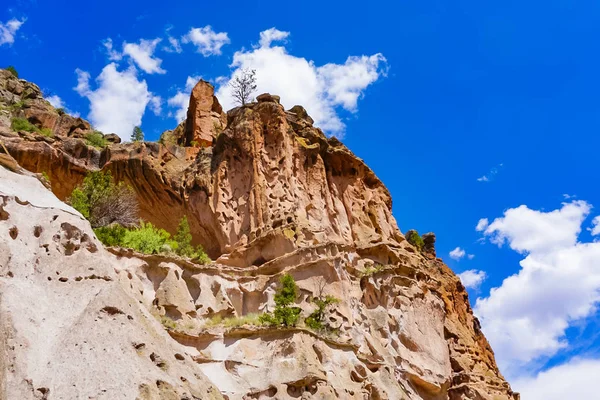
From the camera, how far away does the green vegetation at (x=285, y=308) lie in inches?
945

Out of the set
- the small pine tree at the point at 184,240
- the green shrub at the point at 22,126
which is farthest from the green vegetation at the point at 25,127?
the small pine tree at the point at 184,240

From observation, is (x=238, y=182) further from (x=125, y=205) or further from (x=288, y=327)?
(x=288, y=327)

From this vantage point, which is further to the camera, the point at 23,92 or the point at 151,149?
the point at 23,92

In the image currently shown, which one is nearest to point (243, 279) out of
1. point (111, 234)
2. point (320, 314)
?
point (320, 314)

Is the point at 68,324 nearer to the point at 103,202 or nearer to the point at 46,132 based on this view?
the point at 103,202

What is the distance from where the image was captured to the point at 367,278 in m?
31.2

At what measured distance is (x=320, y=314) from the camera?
2577cm

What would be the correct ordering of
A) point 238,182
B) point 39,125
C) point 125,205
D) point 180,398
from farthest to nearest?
point 39,125 < point 238,182 < point 125,205 < point 180,398

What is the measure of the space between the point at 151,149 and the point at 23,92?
1852 cm

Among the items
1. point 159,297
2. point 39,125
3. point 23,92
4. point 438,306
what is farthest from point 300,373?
point 23,92

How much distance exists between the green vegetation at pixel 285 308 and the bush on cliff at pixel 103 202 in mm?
9479

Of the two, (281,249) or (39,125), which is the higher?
(39,125)

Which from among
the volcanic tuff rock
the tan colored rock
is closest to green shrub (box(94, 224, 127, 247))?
the volcanic tuff rock

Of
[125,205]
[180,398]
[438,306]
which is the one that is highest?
[125,205]
